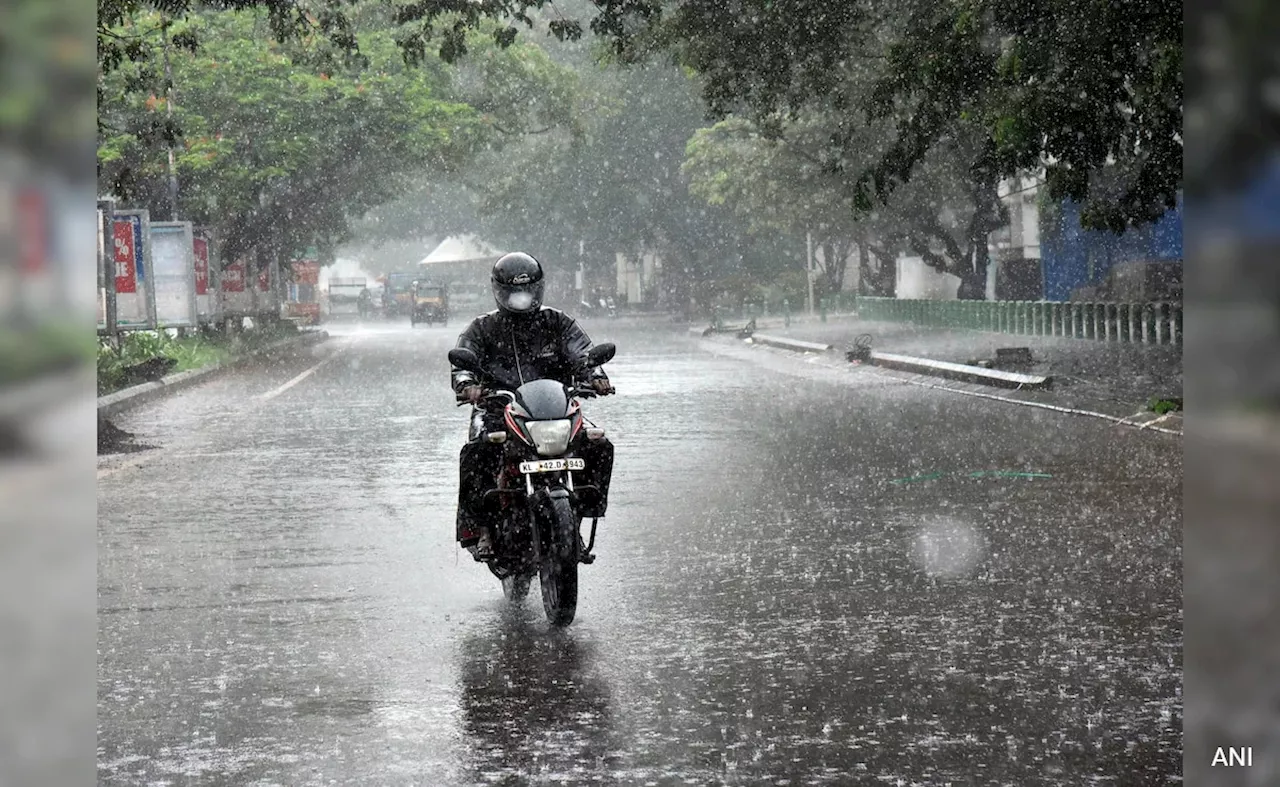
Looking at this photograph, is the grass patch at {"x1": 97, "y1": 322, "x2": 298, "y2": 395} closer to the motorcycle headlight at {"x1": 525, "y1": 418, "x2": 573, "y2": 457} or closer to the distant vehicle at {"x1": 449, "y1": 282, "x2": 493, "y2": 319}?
the motorcycle headlight at {"x1": 525, "y1": 418, "x2": 573, "y2": 457}

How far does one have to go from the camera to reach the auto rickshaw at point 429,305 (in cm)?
6900

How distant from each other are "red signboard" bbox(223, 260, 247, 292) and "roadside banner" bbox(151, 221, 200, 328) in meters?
16.4

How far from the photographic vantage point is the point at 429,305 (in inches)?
2717

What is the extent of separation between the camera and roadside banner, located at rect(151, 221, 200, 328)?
31.8 meters

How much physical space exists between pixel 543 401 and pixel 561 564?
0.72 metres

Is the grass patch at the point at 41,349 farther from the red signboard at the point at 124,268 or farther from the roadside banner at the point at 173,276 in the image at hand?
the roadside banner at the point at 173,276

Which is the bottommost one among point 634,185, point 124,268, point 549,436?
point 549,436

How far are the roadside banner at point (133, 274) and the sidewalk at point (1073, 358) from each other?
14111 mm

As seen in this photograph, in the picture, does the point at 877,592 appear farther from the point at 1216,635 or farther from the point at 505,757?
the point at 1216,635

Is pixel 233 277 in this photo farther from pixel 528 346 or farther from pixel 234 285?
pixel 528 346

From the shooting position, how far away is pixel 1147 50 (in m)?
16.0

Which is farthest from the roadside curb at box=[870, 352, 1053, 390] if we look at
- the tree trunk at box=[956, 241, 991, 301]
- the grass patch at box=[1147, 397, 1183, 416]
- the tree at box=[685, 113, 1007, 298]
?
the tree trunk at box=[956, 241, 991, 301]

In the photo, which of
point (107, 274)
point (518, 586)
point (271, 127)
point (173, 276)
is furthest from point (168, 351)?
point (518, 586)

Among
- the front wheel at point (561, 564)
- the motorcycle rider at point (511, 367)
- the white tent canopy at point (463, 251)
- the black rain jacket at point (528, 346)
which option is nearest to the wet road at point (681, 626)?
the front wheel at point (561, 564)
